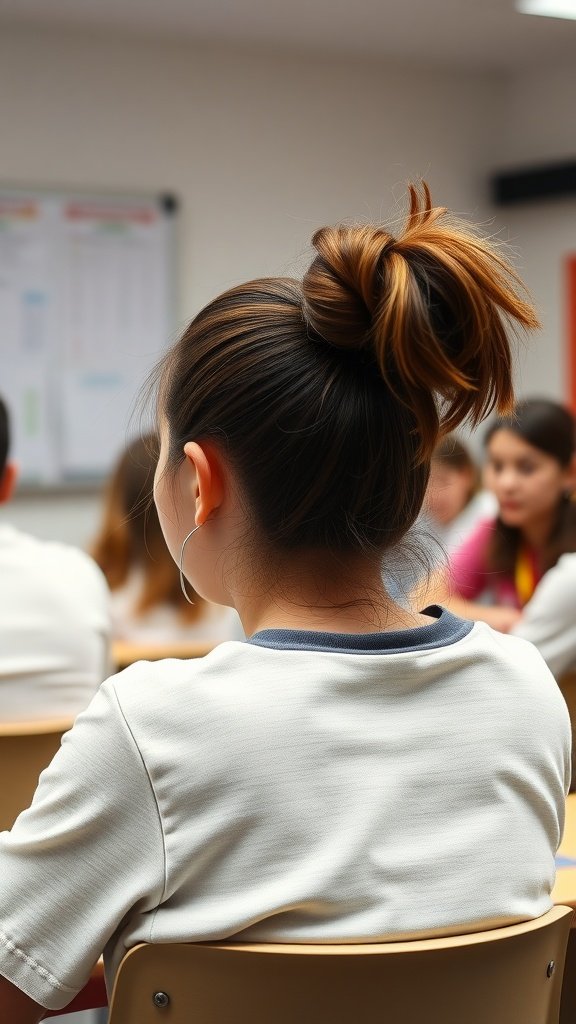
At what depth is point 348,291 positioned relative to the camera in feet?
3.26

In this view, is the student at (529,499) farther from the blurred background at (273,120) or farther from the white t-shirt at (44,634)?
the blurred background at (273,120)

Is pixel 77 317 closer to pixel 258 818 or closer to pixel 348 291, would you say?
pixel 348 291

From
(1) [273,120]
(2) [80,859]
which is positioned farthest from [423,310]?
(1) [273,120]

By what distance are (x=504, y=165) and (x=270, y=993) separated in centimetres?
576

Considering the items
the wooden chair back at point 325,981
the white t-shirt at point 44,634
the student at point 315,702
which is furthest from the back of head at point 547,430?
the wooden chair back at point 325,981

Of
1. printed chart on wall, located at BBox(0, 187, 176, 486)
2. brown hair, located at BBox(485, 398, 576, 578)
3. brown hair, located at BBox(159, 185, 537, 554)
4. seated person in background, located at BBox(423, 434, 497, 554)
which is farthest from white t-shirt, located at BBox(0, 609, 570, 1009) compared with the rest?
printed chart on wall, located at BBox(0, 187, 176, 486)

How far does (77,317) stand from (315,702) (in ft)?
14.4

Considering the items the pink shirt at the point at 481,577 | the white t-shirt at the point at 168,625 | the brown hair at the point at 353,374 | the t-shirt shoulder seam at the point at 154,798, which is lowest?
the white t-shirt at the point at 168,625

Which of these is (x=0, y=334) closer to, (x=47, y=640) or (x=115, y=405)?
(x=115, y=405)

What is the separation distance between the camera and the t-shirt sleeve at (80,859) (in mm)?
896

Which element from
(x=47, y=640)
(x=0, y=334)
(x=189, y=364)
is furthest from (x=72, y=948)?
(x=0, y=334)

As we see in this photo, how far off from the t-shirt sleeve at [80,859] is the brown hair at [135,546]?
88.1 inches

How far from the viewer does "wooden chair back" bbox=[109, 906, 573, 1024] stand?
0.85 m

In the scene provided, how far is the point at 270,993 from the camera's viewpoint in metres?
0.86
